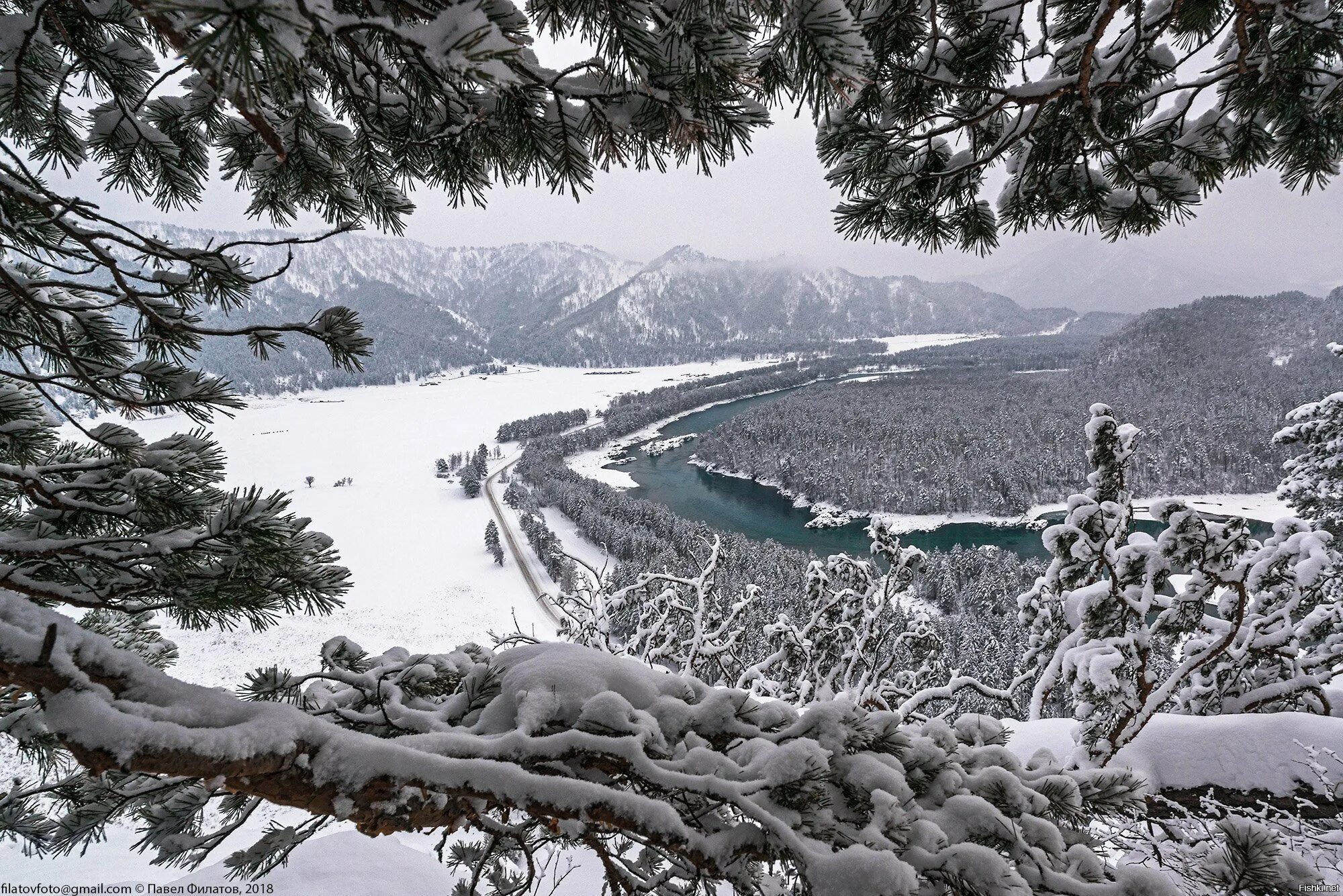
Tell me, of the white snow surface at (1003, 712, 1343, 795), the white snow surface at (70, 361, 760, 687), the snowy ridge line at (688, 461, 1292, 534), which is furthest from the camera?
the snowy ridge line at (688, 461, 1292, 534)

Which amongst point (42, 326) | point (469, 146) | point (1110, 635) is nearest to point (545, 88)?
point (469, 146)

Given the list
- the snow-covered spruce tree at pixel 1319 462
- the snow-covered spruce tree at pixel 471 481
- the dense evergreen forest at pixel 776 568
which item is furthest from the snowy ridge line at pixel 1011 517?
the snow-covered spruce tree at pixel 1319 462

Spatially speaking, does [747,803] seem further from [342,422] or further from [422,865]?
[342,422]

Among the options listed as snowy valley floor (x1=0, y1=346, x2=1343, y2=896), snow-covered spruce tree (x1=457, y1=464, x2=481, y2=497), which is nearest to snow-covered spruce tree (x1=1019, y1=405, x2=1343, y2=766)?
snowy valley floor (x1=0, y1=346, x2=1343, y2=896)

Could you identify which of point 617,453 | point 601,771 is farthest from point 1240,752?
point 617,453

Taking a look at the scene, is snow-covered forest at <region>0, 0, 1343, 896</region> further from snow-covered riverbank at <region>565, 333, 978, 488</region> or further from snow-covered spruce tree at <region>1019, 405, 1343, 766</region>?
snow-covered riverbank at <region>565, 333, 978, 488</region>

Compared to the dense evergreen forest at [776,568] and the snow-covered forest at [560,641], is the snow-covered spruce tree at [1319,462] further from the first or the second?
the dense evergreen forest at [776,568]
